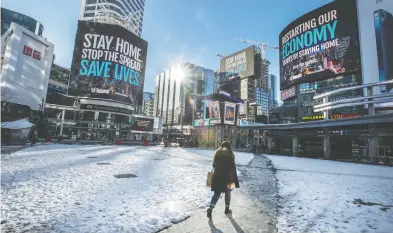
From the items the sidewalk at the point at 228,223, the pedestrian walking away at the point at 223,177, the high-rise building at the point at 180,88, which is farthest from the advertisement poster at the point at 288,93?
the high-rise building at the point at 180,88

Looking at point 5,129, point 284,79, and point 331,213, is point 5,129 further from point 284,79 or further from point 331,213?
point 284,79

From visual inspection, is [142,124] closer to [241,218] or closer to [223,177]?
[223,177]

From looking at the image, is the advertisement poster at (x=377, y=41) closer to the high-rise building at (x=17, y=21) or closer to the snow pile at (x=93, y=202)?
the snow pile at (x=93, y=202)

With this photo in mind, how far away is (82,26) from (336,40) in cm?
6043

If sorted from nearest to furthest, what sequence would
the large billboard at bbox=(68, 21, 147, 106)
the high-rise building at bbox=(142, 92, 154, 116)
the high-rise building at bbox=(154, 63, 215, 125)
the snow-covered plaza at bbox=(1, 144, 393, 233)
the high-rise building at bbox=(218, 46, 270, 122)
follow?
the snow-covered plaza at bbox=(1, 144, 393, 233)
the large billboard at bbox=(68, 21, 147, 106)
the high-rise building at bbox=(218, 46, 270, 122)
the high-rise building at bbox=(154, 63, 215, 125)
the high-rise building at bbox=(142, 92, 154, 116)

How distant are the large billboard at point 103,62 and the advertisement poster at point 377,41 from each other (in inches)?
2110

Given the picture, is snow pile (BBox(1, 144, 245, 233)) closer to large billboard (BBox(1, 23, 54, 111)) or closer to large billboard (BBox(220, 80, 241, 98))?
large billboard (BBox(1, 23, 54, 111))

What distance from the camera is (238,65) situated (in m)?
87.2

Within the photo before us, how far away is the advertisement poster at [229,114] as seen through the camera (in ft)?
117

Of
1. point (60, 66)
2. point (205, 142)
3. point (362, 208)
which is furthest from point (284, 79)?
point (60, 66)

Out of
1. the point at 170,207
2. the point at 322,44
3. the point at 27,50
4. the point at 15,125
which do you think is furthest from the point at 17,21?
the point at 170,207

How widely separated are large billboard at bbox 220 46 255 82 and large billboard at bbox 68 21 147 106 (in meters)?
46.8

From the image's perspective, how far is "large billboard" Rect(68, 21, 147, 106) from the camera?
51906 mm

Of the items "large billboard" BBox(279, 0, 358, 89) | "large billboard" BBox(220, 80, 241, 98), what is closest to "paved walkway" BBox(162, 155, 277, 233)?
"large billboard" BBox(279, 0, 358, 89)
